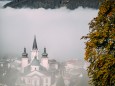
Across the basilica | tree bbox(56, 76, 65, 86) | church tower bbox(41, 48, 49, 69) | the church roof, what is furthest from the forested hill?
tree bbox(56, 76, 65, 86)

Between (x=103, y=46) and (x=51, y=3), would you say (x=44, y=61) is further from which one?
(x=103, y=46)

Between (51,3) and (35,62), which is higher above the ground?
(51,3)

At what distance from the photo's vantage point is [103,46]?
1653cm

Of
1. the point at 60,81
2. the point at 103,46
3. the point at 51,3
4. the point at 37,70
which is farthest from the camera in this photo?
the point at 51,3

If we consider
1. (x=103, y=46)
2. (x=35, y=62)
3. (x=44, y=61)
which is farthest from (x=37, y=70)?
(x=103, y=46)

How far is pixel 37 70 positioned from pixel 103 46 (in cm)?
7275

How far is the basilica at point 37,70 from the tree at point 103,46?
6828cm

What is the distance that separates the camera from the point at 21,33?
14338cm

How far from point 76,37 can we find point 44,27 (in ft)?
86.6

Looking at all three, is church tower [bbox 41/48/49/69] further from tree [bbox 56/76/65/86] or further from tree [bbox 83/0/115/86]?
tree [bbox 83/0/115/86]

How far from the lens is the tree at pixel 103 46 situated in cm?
1597

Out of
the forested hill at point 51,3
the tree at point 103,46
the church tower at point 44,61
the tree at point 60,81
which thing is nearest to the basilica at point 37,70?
the church tower at point 44,61

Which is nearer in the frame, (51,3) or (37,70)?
(37,70)

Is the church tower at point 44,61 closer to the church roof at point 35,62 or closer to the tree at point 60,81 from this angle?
the church roof at point 35,62
